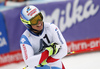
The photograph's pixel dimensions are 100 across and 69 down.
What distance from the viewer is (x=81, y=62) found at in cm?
502

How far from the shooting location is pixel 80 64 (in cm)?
488

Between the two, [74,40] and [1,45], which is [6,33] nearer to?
[1,45]

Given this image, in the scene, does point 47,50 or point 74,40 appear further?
point 74,40

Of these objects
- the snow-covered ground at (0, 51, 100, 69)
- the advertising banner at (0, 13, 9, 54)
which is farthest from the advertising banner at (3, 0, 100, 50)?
the snow-covered ground at (0, 51, 100, 69)

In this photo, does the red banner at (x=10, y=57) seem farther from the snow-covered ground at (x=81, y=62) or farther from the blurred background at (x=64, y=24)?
the snow-covered ground at (x=81, y=62)

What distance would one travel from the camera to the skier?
2795 millimetres

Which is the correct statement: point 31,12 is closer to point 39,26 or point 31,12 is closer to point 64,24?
point 39,26

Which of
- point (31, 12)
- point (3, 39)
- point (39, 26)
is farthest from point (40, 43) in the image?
point (3, 39)

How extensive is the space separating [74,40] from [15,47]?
5.59 ft

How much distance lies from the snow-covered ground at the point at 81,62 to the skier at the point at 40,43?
1784 mm

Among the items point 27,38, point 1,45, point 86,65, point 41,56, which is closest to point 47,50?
point 41,56

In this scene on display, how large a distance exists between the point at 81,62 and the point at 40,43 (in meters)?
2.34

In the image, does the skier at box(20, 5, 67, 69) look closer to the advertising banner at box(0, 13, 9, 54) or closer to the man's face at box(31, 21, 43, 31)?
the man's face at box(31, 21, 43, 31)

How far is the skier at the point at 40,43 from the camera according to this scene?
279 centimetres
